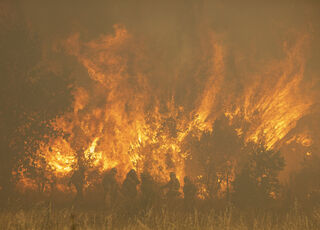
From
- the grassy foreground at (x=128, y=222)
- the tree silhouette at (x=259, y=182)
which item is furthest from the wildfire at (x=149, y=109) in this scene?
the grassy foreground at (x=128, y=222)

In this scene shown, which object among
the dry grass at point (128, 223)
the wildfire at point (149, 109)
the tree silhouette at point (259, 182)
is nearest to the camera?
the dry grass at point (128, 223)

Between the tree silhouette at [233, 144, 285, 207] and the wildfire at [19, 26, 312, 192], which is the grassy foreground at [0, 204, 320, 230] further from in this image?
the wildfire at [19, 26, 312, 192]

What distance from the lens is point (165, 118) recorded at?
31.6 metres

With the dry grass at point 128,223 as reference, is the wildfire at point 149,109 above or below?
above

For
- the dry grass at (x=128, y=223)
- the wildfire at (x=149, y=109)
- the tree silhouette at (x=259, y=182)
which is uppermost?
the wildfire at (x=149, y=109)

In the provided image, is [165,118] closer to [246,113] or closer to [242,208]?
[246,113]

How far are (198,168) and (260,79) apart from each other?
41.3 feet

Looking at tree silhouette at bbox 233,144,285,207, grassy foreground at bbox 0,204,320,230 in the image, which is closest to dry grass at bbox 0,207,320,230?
grassy foreground at bbox 0,204,320,230

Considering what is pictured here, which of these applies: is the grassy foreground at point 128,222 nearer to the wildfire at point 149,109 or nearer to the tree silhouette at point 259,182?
the tree silhouette at point 259,182

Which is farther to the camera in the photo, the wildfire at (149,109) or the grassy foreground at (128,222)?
the wildfire at (149,109)

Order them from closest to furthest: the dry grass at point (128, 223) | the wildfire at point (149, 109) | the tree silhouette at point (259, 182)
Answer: the dry grass at point (128, 223)
the tree silhouette at point (259, 182)
the wildfire at point (149, 109)

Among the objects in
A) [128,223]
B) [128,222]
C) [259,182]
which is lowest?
[128,223]

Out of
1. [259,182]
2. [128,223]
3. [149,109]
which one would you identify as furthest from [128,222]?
[149,109]

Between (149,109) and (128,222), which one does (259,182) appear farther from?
(128,222)
